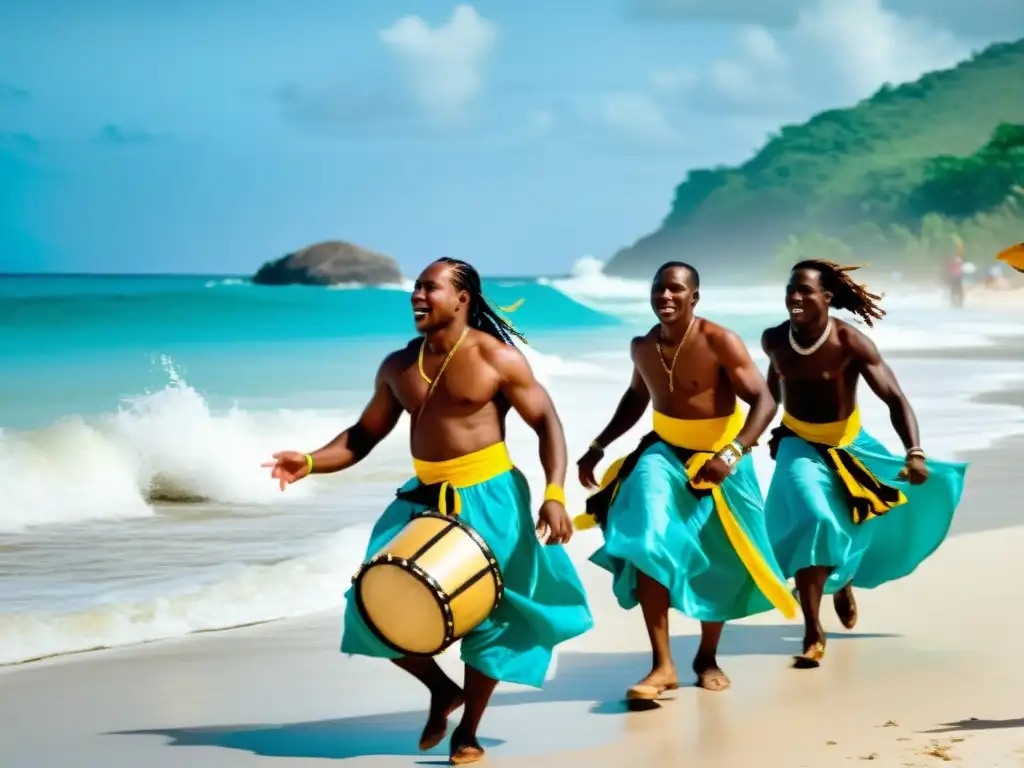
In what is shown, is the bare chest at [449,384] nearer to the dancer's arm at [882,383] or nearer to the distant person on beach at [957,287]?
the dancer's arm at [882,383]

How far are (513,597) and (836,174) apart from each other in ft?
281

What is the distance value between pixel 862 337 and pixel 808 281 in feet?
1.08

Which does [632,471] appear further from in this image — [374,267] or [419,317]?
[374,267]

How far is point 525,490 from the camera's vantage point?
6.09 metres

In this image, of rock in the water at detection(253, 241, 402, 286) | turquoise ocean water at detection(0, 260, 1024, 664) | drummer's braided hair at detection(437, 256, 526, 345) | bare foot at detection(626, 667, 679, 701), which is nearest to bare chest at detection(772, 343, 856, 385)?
bare foot at detection(626, 667, 679, 701)

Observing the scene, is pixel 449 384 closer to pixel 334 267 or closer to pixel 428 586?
pixel 428 586

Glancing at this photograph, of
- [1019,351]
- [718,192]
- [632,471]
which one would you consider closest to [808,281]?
[632,471]

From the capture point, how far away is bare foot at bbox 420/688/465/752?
589 cm

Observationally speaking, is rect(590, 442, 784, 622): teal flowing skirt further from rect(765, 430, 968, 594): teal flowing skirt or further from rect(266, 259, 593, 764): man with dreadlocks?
rect(266, 259, 593, 764): man with dreadlocks

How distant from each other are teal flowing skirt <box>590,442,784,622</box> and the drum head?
1.30 meters

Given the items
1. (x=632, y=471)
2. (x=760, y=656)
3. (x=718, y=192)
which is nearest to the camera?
(x=632, y=471)

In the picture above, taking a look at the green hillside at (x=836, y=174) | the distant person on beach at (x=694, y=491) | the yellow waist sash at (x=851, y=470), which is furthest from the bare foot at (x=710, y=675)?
the green hillside at (x=836, y=174)

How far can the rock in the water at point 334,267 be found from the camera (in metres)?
67.9

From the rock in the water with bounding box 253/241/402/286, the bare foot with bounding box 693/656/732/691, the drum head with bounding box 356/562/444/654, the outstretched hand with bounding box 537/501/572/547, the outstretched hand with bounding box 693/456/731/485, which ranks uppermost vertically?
the rock in the water with bounding box 253/241/402/286
